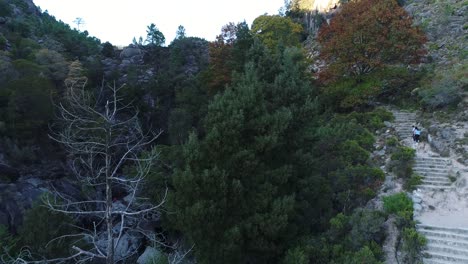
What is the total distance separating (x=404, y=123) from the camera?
19.6 meters

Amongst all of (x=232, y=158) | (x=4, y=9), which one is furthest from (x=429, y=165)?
(x=4, y=9)

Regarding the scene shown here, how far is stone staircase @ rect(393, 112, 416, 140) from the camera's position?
1819 centimetres

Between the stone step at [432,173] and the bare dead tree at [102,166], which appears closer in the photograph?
the bare dead tree at [102,166]

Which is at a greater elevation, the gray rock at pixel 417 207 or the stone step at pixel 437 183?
the stone step at pixel 437 183

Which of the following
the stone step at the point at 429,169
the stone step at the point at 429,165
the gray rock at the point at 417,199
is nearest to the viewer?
the gray rock at the point at 417,199

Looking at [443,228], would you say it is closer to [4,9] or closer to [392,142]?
[392,142]

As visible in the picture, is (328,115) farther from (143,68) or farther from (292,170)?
(143,68)

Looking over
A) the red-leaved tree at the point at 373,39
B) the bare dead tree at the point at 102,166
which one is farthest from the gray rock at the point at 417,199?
the red-leaved tree at the point at 373,39

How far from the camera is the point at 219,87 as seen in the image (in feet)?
76.6

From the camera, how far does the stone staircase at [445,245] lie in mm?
9859

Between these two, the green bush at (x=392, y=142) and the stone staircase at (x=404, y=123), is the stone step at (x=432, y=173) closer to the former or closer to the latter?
the green bush at (x=392, y=142)

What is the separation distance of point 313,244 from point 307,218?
1414 mm

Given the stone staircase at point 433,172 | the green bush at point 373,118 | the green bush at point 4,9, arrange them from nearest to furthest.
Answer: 1. the stone staircase at point 433,172
2. the green bush at point 373,118
3. the green bush at point 4,9

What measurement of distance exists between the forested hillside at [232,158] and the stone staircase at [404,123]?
2.45 feet
